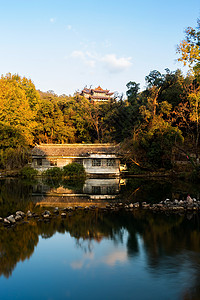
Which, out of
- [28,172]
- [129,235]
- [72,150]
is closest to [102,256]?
[129,235]

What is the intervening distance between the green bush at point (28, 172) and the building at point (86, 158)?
4.37 ft

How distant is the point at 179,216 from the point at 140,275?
6.55 metres

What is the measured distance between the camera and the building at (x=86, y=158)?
3206 cm

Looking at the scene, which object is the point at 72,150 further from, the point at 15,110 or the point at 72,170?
the point at 15,110

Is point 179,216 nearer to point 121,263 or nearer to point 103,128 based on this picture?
point 121,263

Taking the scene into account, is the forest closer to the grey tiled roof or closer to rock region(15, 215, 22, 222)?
the grey tiled roof

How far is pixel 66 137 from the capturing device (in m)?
→ 45.8

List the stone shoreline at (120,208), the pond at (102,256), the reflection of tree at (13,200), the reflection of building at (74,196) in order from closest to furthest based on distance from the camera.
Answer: the pond at (102,256) → the stone shoreline at (120,208) → the reflection of tree at (13,200) → the reflection of building at (74,196)

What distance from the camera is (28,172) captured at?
31016mm

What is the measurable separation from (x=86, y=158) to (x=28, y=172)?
7169mm

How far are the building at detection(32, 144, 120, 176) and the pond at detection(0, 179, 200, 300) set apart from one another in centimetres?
1717

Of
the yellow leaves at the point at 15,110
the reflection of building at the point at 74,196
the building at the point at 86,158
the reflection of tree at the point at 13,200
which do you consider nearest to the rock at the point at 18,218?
the reflection of tree at the point at 13,200

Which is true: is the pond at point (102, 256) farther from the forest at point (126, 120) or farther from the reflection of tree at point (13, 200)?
the forest at point (126, 120)

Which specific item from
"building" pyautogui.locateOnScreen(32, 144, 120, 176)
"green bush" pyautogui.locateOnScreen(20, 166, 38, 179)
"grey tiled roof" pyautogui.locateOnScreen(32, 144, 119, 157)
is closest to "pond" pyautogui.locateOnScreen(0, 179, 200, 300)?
"green bush" pyautogui.locateOnScreen(20, 166, 38, 179)
